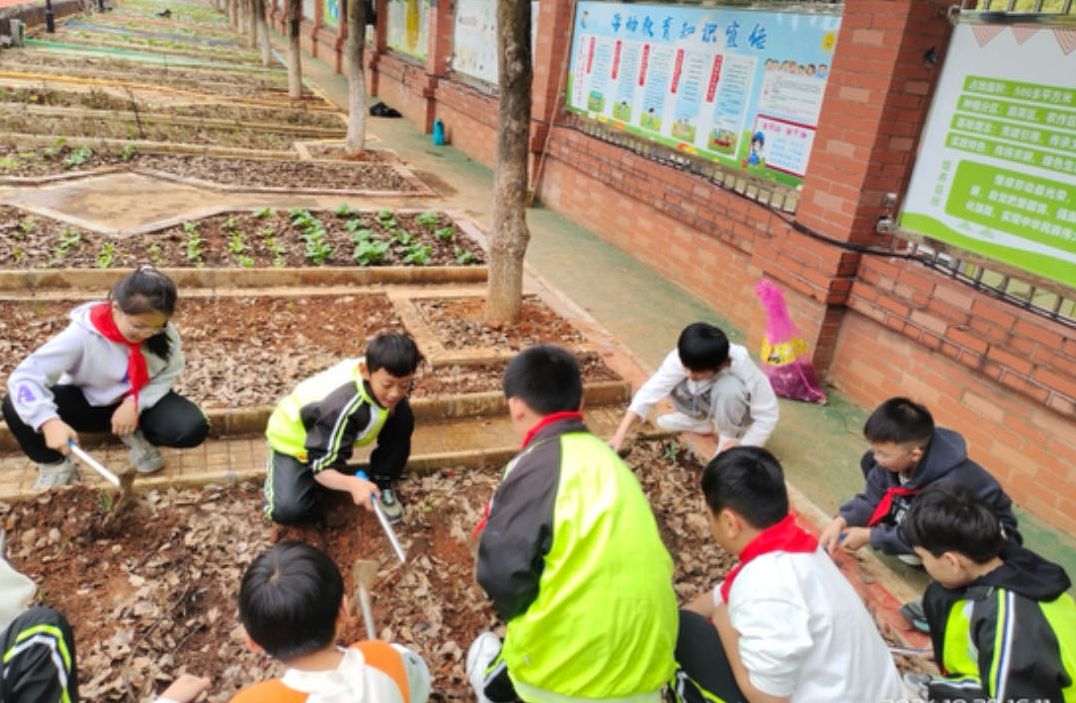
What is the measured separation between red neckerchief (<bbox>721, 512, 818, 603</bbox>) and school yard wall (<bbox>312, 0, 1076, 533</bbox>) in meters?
2.59

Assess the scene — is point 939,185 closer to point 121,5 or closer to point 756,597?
point 756,597

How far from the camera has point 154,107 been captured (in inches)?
491

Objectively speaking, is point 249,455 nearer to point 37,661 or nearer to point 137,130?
point 37,661

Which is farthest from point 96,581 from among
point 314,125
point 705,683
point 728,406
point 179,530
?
point 314,125

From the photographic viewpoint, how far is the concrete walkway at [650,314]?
404cm

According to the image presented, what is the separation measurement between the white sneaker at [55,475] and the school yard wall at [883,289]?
180 inches

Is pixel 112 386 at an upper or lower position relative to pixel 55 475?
upper

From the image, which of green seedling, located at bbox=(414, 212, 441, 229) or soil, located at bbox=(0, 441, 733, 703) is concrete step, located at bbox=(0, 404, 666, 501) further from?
green seedling, located at bbox=(414, 212, 441, 229)

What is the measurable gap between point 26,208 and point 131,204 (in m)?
0.89

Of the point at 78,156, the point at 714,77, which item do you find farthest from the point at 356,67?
the point at 714,77

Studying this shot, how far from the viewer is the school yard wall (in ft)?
12.9

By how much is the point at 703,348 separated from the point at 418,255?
12.0 ft

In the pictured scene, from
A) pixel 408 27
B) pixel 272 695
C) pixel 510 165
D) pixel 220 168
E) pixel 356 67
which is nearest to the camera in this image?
pixel 272 695

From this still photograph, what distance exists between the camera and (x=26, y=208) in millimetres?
6805
